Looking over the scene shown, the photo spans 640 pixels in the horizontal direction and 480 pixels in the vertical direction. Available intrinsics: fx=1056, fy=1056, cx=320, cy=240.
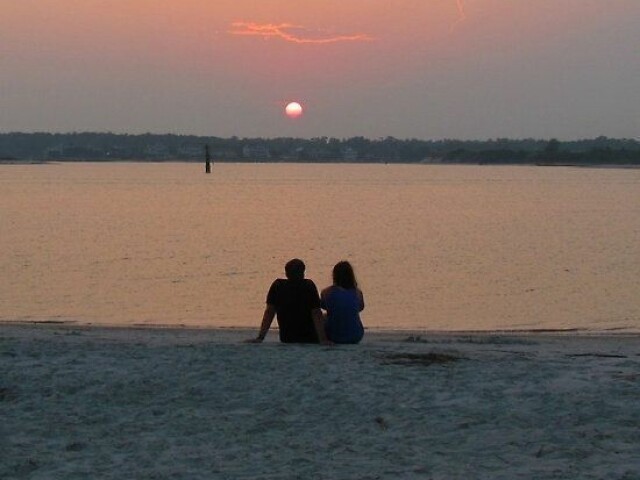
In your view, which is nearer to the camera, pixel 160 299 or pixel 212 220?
pixel 160 299

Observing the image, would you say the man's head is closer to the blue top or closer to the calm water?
the blue top

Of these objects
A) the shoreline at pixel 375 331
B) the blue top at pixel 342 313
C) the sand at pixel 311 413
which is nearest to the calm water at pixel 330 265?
the shoreline at pixel 375 331

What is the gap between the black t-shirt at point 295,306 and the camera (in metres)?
11.4

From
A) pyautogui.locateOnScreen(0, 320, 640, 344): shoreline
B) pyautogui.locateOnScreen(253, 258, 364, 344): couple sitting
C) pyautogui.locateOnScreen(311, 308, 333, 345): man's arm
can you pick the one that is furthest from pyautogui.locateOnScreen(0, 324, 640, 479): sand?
pyautogui.locateOnScreen(0, 320, 640, 344): shoreline

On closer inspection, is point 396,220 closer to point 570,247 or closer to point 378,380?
point 570,247

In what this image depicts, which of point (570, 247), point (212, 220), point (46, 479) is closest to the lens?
point (46, 479)

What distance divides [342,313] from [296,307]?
550 mm

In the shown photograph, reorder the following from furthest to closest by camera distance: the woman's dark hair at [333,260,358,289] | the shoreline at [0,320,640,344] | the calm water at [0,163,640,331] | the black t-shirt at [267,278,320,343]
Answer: the calm water at [0,163,640,331] → the shoreline at [0,320,640,344] → the woman's dark hair at [333,260,358,289] → the black t-shirt at [267,278,320,343]

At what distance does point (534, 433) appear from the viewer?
26.2 feet

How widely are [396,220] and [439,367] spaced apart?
50.6 metres

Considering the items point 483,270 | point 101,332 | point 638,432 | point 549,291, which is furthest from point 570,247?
point 638,432

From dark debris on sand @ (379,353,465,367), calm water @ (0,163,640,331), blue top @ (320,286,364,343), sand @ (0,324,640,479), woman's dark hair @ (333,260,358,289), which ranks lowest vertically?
calm water @ (0,163,640,331)

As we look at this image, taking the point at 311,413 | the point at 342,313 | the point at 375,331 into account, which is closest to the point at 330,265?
the point at 375,331

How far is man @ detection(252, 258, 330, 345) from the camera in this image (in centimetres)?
1142
